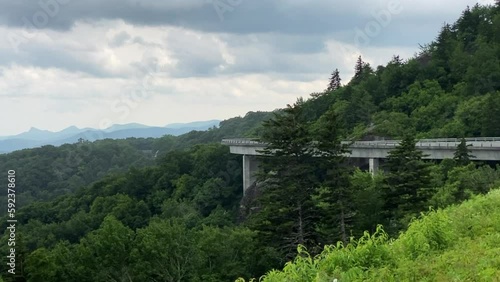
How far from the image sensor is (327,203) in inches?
1110

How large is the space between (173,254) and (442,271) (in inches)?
986

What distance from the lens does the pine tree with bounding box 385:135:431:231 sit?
27.4 metres

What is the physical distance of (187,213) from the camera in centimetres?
6962

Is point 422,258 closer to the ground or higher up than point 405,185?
higher up

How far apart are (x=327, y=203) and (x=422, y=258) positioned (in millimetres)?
19359

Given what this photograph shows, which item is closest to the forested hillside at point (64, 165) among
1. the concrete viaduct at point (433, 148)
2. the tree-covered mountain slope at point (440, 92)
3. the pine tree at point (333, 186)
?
the tree-covered mountain slope at point (440, 92)

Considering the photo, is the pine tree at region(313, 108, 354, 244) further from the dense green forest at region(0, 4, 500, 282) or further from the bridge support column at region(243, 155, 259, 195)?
the bridge support column at region(243, 155, 259, 195)

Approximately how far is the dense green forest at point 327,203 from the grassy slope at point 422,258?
0.03 metres


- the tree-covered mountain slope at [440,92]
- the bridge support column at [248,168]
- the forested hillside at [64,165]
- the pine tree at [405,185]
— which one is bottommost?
the forested hillside at [64,165]

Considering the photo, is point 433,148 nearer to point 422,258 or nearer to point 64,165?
point 422,258

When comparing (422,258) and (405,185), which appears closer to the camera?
(422,258)

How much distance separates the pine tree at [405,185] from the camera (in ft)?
90.0

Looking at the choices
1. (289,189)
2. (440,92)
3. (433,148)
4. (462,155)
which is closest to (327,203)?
(289,189)

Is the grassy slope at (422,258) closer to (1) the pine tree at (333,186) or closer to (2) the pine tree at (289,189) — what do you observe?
(1) the pine tree at (333,186)
